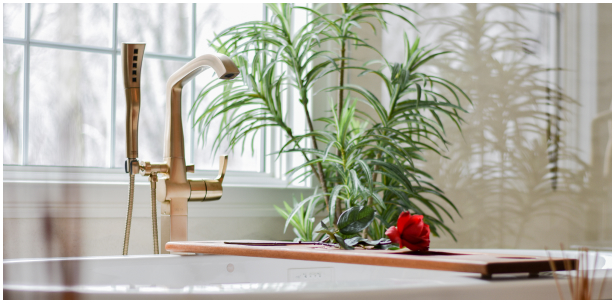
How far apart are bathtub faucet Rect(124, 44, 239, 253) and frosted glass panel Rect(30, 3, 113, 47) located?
62 centimetres

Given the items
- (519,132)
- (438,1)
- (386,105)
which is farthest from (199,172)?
(519,132)

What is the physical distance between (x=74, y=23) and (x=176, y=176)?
85 cm

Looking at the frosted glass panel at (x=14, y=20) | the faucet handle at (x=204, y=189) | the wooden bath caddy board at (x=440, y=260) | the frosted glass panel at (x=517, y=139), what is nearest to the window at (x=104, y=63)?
the frosted glass panel at (x=14, y=20)

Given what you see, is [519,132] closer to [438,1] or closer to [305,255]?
[438,1]

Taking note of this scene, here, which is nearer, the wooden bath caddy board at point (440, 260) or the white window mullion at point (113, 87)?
the wooden bath caddy board at point (440, 260)

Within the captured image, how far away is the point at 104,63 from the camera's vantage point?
5.11 ft

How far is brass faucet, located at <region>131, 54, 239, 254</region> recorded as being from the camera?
1.01 metres

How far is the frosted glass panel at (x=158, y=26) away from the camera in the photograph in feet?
5.24

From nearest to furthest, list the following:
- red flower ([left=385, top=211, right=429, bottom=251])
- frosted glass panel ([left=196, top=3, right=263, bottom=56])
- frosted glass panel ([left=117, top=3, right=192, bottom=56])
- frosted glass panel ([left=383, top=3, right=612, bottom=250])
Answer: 1. red flower ([left=385, top=211, right=429, bottom=251])
2. frosted glass panel ([left=117, top=3, right=192, bottom=56])
3. frosted glass panel ([left=196, top=3, right=263, bottom=56])
4. frosted glass panel ([left=383, top=3, right=612, bottom=250])

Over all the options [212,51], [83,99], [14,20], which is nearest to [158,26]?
[212,51]

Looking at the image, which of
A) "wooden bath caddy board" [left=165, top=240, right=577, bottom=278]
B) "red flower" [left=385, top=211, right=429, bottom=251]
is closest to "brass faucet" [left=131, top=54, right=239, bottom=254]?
"wooden bath caddy board" [left=165, top=240, right=577, bottom=278]

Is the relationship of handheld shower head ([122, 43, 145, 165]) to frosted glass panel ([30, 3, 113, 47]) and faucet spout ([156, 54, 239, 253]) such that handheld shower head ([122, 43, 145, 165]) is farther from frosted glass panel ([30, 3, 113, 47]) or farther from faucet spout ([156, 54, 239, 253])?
frosted glass panel ([30, 3, 113, 47])

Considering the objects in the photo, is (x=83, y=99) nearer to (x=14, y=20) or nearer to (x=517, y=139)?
(x=14, y=20)

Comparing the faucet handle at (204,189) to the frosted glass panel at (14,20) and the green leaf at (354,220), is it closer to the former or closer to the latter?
the green leaf at (354,220)
